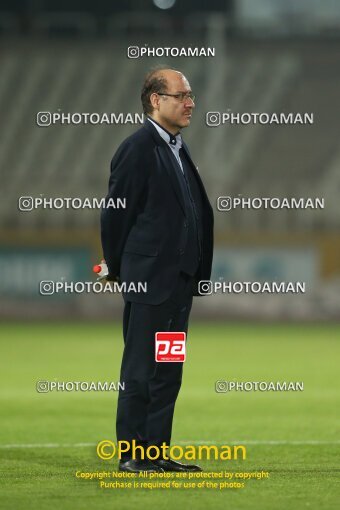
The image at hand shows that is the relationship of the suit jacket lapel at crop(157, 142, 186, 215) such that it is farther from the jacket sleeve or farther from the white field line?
the white field line

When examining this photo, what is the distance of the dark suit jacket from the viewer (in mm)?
5855

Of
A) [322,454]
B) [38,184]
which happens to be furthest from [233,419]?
[38,184]

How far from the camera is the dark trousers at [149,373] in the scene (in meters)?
5.90

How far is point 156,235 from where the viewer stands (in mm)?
5887

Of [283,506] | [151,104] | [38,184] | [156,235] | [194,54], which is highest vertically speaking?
[38,184]

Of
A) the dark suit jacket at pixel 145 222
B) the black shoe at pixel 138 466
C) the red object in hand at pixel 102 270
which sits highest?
the dark suit jacket at pixel 145 222

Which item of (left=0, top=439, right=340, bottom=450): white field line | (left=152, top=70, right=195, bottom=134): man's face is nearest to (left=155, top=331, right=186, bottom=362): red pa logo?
(left=152, top=70, right=195, bottom=134): man's face

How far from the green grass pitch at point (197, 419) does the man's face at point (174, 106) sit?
169 centimetres

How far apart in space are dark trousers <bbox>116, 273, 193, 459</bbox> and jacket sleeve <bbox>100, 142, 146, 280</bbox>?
294 millimetres

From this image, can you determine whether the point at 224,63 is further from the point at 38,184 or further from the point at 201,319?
the point at 201,319

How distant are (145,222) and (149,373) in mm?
694

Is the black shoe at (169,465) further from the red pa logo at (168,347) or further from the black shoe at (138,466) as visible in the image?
the red pa logo at (168,347)

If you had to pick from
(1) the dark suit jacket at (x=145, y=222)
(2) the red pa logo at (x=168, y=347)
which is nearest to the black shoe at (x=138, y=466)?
(2) the red pa logo at (x=168, y=347)

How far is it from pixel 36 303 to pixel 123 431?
15.7 metres
